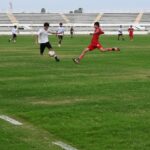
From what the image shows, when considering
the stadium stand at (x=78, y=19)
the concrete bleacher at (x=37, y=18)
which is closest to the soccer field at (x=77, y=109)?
the stadium stand at (x=78, y=19)

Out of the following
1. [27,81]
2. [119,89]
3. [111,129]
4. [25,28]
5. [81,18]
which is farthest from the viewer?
[81,18]

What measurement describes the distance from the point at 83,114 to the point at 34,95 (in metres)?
3.09

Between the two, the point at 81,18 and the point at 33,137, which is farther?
the point at 81,18

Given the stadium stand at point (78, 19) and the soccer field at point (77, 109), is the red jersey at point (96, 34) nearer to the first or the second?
the soccer field at point (77, 109)

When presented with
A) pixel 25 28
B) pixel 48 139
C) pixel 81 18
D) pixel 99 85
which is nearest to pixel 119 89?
pixel 99 85

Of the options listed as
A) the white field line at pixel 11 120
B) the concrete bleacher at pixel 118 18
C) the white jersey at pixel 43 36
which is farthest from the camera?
the concrete bleacher at pixel 118 18

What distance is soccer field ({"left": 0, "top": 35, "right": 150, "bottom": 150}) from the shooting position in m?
9.18

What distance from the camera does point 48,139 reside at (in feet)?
30.3

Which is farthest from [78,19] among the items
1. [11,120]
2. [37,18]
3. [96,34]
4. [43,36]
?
[11,120]

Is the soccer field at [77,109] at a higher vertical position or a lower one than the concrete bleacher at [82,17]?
higher

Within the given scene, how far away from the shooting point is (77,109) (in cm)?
1216

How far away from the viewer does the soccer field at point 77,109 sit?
9.18m

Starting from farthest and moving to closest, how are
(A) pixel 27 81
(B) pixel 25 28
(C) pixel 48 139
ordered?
(B) pixel 25 28
(A) pixel 27 81
(C) pixel 48 139

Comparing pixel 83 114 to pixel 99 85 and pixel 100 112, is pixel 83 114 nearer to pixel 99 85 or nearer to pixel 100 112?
pixel 100 112
